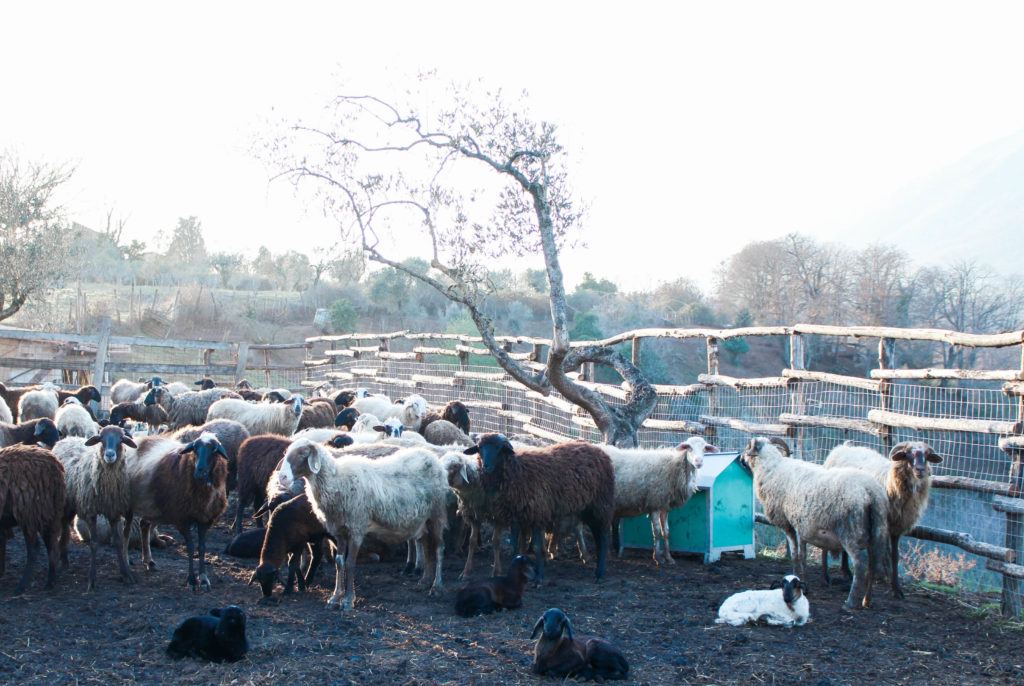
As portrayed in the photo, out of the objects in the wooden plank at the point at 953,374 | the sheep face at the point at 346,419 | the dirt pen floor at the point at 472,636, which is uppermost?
the wooden plank at the point at 953,374

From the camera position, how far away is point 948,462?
29.2ft

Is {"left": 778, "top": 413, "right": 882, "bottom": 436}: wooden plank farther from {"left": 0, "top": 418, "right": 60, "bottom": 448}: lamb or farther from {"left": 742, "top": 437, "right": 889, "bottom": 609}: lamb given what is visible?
{"left": 0, "top": 418, "right": 60, "bottom": 448}: lamb

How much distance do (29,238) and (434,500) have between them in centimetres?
2393

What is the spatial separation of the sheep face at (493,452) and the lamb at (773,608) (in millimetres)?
2400

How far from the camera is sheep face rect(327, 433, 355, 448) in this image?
9766 millimetres

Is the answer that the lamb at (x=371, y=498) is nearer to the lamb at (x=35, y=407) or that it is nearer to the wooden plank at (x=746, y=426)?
the wooden plank at (x=746, y=426)

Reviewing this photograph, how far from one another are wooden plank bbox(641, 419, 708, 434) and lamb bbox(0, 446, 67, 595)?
697 centimetres

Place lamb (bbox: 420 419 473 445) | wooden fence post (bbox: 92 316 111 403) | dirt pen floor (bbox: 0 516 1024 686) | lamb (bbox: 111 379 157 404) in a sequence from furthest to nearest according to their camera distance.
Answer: wooden fence post (bbox: 92 316 111 403), lamb (bbox: 111 379 157 404), lamb (bbox: 420 419 473 445), dirt pen floor (bbox: 0 516 1024 686)

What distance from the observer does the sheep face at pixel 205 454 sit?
26.1ft

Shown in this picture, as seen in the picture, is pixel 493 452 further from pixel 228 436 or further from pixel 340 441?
pixel 228 436

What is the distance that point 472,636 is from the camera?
263 inches

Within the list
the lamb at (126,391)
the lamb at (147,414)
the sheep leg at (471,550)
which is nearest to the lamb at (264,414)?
the lamb at (147,414)

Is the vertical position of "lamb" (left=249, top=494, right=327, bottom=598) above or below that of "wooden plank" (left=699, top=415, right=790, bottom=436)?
below

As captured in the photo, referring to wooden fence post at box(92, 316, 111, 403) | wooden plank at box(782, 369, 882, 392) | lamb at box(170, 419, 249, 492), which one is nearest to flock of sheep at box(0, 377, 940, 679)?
wooden plank at box(782, 369, 882, 392)
